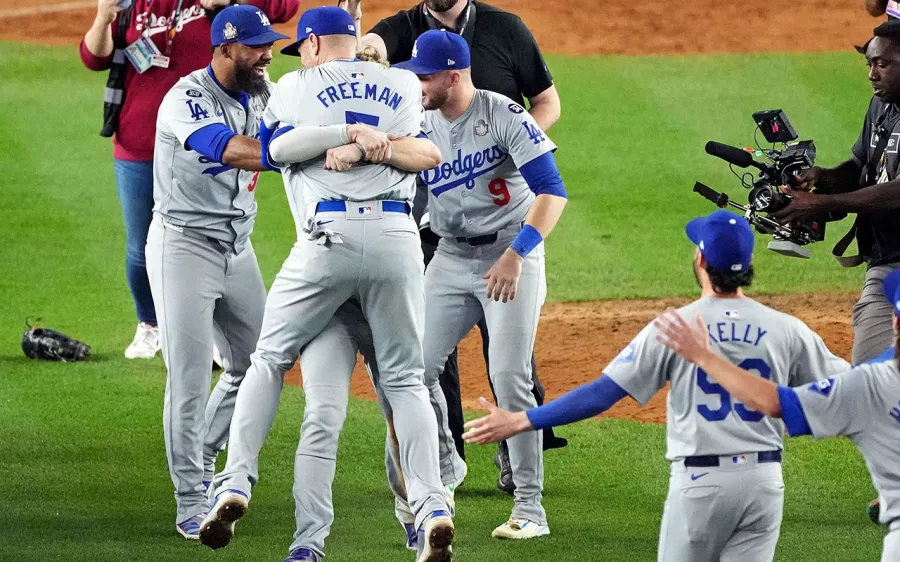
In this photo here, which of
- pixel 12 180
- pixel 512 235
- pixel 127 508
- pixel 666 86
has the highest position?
pixel 512 235

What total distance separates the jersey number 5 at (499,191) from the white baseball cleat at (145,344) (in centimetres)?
357

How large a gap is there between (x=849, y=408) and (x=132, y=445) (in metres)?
4.11

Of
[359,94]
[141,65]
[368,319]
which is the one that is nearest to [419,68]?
[359,94]

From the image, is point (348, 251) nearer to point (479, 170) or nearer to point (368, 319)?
point (368, 319)

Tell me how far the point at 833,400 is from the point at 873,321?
2037 mm

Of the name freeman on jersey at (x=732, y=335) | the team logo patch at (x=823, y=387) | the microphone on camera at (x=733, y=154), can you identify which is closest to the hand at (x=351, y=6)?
the microphone on camera at (x=733, y=154)

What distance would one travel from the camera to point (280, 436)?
7207 millimetres

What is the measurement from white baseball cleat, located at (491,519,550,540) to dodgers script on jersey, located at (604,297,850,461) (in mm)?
1645

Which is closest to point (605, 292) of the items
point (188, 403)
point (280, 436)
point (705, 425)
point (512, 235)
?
point (280, 436)

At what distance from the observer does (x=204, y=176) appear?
573 centimetres

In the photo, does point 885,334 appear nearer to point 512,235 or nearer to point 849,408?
point 512,235

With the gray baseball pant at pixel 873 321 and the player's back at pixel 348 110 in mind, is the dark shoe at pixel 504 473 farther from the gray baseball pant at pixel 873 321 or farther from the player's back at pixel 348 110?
the player's back at pixel 348 110

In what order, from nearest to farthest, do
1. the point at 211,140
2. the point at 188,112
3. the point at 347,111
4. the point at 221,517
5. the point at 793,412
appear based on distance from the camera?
1. the point at 793,412
2. the point at 221,517
3. the point at 347,111
4. the point at 211,140
5. the point at 188,112

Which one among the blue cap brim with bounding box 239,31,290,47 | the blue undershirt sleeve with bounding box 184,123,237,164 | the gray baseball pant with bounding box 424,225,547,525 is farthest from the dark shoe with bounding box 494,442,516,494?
the blue cap brim with bounding box 239,31,290,47
